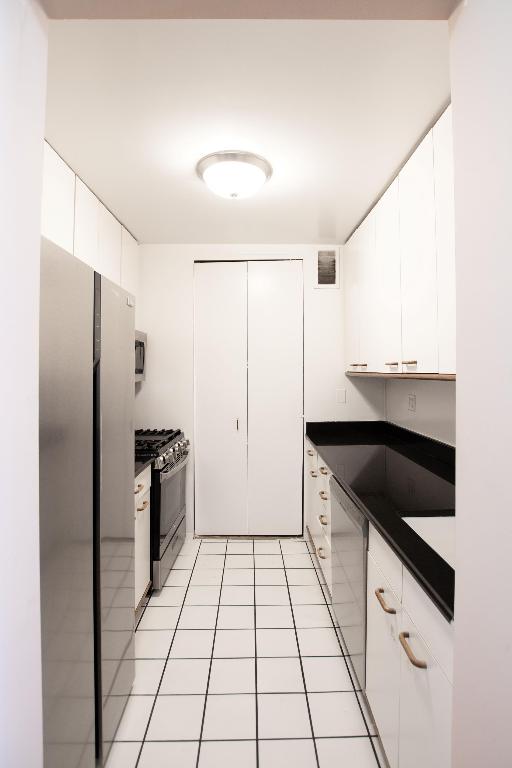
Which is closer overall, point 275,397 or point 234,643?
point 234,643

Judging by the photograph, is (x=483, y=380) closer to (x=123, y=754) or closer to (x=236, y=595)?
(x=123, y=754)

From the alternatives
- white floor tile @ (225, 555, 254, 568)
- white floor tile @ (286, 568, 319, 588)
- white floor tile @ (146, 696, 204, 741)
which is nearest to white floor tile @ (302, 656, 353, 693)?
white floor tile @ (146, 696, 204, 741)

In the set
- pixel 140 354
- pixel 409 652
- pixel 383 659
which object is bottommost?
pixel 383 659

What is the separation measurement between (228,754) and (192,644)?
59 centimetres

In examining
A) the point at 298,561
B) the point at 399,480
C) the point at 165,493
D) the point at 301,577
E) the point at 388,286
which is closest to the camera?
the point at 399,480

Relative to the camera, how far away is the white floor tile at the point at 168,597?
224 centimetres

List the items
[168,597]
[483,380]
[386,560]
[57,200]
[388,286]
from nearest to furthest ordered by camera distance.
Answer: [483,380] < [386,560] < [57,200] < [388,286] < [168,597]

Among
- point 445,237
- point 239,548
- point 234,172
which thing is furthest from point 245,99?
point 239,548

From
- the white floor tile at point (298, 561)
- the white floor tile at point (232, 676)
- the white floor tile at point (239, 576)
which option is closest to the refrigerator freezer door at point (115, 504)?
the white floor tile at point (232, 676)

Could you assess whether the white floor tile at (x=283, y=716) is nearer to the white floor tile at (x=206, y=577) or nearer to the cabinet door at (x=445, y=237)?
the white floor tile at (x=206, y=577)

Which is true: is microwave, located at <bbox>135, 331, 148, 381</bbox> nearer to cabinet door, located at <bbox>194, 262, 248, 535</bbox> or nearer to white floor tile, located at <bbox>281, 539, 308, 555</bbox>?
cabinet door, located at <bbox>194, 262, 248, 535</bbox>

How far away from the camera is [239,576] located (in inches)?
100

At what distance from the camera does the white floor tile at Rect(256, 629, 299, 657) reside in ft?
6.02

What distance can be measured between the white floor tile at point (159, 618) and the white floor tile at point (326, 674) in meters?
0.75
